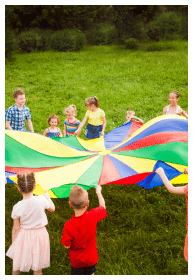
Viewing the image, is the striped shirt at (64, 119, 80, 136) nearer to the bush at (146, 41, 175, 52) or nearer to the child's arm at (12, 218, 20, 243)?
the child's arm at (12, 218, 20, 243)

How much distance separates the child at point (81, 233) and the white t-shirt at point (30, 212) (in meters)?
0.35

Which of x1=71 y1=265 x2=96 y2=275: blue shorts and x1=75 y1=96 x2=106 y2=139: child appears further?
x1=75 y1=96 x2=106 y2=139: child

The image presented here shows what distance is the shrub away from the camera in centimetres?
1536

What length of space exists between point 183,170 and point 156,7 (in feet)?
61.5

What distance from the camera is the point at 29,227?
2549mm

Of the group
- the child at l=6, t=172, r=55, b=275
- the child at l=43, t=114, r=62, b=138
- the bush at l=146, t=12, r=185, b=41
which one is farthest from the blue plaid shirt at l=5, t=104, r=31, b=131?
the bush at l=146, t=12, r=185, b=41

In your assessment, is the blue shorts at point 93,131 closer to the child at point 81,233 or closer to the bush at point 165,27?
the child at point 81,233

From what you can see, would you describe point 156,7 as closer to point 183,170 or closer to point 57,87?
point 57,87

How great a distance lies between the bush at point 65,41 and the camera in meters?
15.9

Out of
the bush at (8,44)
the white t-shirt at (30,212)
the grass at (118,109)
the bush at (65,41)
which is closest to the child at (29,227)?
the white t-shirt at (30,212)

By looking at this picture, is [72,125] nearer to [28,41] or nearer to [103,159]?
[103,159]

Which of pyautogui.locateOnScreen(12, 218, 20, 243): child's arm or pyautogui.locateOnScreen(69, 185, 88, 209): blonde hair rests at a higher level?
pyautogui.locateOnScreen(69, 185, 88, 209): blonde hair

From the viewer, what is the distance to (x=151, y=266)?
315 centimetres

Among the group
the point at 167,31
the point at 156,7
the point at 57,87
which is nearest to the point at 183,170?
the point at 57,87
